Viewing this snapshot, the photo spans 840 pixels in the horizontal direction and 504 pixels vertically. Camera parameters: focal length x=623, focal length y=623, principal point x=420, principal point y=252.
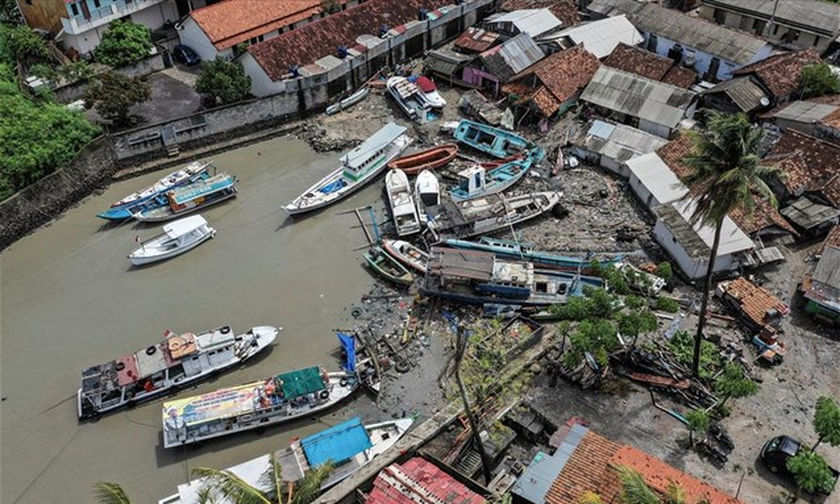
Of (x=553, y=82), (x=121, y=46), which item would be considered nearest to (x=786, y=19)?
(x=553, y=82)

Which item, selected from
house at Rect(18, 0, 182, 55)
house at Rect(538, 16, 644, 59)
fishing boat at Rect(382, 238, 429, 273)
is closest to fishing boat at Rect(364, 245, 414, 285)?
fishing boat at Rect(382, 238, 429, 273)

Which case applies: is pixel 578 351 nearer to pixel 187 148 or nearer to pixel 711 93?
pixel 711 93

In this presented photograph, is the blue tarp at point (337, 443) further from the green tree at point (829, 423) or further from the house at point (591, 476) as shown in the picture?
the green tree at point (829, 423)

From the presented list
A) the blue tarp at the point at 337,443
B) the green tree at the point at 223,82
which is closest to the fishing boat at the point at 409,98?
the green tree at the point at 223,82

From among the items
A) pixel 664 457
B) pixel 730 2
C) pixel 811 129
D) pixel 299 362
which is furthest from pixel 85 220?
pixel 730 2

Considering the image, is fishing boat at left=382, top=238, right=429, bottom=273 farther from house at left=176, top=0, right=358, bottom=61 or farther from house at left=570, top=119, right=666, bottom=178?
house at left=176, top=0, right=358, bottom=61

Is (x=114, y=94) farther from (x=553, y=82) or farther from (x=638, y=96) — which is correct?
(x=638, y=96)
